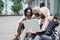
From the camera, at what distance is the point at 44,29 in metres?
4.64

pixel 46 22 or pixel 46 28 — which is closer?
pixel 46 28

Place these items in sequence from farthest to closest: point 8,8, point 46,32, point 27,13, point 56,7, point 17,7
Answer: point 8,8, point 17,7, point 56,7, point 27,13, point 46,32

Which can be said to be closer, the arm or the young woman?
the young woman

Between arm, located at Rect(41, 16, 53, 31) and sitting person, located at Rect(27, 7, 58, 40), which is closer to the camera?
sitting person, located at Rect(27, 7, 58, 40)

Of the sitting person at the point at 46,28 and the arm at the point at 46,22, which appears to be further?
the arm at the point at 46,22

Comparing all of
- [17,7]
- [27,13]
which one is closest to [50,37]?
[27,13]

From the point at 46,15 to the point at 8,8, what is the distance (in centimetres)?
7088

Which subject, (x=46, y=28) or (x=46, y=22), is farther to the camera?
(x=46, y=22)

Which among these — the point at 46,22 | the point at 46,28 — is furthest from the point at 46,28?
the point at 46,22

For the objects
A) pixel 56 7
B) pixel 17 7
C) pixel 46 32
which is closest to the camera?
pixel 46 32

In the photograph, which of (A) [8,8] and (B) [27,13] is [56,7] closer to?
(B) [27,13]

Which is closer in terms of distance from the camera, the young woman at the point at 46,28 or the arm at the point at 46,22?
the young woman at the point at 46,28

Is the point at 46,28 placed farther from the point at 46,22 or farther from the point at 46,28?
the point at 46,22

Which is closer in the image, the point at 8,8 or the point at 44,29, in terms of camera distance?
the point at 44,29
